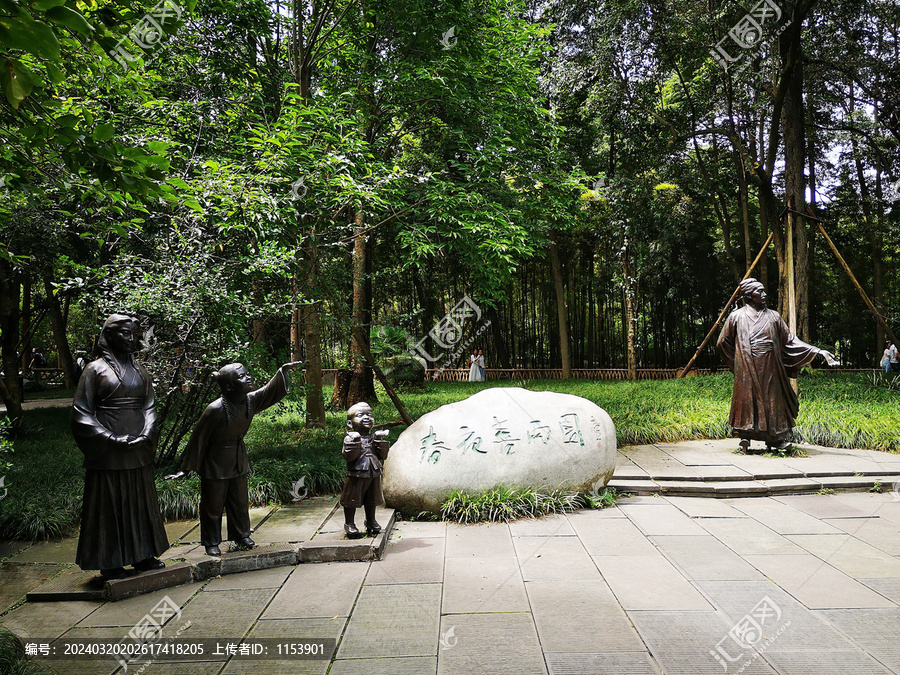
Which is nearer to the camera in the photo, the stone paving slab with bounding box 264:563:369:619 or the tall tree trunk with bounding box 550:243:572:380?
the stone paving slab with bounding box 264:563:369:619

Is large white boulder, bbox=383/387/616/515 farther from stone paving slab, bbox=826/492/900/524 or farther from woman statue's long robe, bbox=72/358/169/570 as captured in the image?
stone paving slab, bbox=826/492/900/524

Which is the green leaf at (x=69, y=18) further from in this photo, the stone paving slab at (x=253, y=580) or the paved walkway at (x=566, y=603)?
the stone paving slab at (x=253, y=580)

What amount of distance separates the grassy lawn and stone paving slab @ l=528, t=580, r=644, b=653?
3.29 m

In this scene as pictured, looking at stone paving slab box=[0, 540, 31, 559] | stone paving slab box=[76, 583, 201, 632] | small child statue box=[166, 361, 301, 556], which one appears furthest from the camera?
stone paving slab box=[0, 540, 31, 559]

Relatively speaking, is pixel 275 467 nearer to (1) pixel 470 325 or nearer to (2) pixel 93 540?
(2) pixel 93 540

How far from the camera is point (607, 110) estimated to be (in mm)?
13859

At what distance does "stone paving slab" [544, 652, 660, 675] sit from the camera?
2773 mm

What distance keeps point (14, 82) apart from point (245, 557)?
335 centimetres

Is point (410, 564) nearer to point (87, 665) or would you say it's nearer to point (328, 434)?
point (87, 665)

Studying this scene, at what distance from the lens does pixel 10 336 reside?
9.84 meters

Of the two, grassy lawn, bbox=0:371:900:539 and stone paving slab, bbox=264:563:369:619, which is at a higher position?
grassy lawn, bbox=0:371:900:539

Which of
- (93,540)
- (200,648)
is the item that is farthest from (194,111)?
(200,648)

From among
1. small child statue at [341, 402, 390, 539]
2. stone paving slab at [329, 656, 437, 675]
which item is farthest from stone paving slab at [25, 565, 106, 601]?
stone paving slab at [329, 656, 437, 675]

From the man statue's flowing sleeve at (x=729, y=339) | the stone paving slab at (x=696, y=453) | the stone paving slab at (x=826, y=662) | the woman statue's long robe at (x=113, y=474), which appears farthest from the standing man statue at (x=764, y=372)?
the woman statue's long robe at (x=113, y=474)
